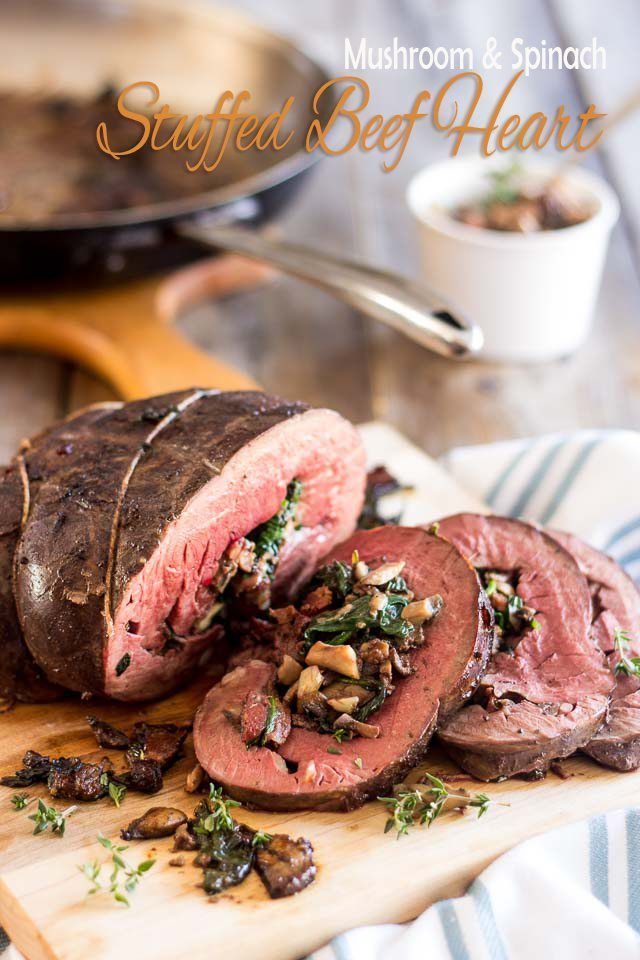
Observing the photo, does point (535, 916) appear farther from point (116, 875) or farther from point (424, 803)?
point (116, 875)

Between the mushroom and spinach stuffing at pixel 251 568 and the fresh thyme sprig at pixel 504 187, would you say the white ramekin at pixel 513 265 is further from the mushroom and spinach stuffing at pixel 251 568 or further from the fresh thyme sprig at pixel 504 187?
the mushroom and spinach stuffing at pixel 251 568

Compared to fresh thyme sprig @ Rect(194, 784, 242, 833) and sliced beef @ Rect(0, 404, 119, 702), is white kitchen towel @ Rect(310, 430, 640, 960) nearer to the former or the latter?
fresh thyme sprig @ Rect(194, 784, 242, 833)

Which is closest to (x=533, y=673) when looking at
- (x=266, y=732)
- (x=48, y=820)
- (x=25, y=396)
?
(x=266, y=732)

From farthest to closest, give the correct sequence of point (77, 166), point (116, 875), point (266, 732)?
1. point (77, 166)
2. point (266, 732)
3. point (116, 875)

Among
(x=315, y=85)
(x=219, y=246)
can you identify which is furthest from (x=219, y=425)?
(x=315, y=85)

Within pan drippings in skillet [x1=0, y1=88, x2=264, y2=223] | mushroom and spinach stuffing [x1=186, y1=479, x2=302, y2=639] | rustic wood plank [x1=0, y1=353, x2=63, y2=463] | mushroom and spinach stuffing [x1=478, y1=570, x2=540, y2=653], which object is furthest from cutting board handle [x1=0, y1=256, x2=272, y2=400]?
mushroom and spinach stuffing [x1=478, y1=570, x2=540, y2=653]

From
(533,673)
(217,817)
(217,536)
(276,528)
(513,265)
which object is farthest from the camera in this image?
(513,265)
